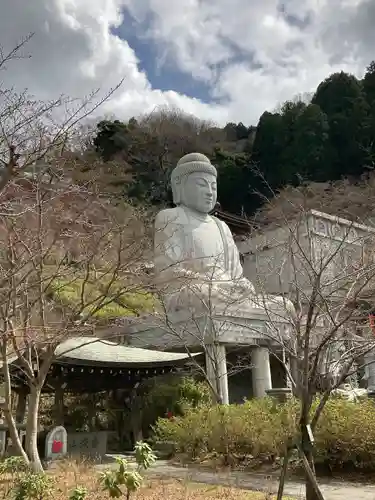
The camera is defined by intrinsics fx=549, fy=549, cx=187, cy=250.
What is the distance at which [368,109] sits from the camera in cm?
3322

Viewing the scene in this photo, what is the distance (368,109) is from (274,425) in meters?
28.5

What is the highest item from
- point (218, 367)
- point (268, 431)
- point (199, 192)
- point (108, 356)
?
point (199, 192)

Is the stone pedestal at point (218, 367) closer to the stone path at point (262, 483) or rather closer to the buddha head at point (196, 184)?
the stone path at point (262, 483)

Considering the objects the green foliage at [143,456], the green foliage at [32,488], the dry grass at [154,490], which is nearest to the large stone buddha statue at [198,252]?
the dry grass at [154,490]

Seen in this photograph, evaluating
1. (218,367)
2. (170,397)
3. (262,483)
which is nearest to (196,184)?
(218,367)

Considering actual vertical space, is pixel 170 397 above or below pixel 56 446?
above

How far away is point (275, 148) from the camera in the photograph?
3512cm

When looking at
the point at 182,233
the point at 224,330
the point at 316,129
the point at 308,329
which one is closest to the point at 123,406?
the point at 224,330

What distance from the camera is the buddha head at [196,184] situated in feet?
61.1

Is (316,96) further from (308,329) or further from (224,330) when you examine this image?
(308,329)

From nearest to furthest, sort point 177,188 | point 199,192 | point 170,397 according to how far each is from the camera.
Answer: point 170,397 → point 199,192 → point 177,188

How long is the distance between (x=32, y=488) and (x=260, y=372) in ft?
32.1

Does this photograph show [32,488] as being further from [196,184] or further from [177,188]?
[177,188]

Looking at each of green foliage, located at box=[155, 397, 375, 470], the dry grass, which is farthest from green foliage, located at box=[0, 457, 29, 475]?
green foliage, located at box=[155, 397, 375, 470]
